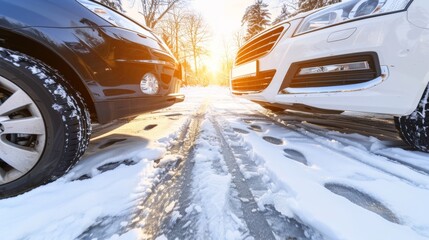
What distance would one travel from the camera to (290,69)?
1863 mm

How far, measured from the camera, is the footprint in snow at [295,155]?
1.44 metres

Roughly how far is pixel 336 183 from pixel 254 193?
0.45 metres

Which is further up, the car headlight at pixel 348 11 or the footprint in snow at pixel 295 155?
the car headlight at pixel 348 11

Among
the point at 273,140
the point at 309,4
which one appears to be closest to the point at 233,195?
the point at 273,140

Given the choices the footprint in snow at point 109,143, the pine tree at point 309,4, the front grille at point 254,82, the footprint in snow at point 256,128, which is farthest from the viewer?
the pine tree at point 309,4

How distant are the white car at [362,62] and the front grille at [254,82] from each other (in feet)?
0.31

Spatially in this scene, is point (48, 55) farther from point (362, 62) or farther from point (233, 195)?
point (362, 62)

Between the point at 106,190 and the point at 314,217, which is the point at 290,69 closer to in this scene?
the point at 314,217

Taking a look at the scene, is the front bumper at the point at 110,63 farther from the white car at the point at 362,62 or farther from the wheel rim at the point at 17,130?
the white car at the point at 362,62

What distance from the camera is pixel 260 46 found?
7.86 ft

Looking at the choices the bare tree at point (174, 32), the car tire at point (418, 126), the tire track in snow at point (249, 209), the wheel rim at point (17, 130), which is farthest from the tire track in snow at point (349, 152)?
the bare tree at point (174, 32)

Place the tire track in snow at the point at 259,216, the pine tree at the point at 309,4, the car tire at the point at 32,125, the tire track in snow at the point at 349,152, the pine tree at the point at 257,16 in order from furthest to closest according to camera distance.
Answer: the pine tree at the point at 257,16 → the pine tree at the point at 309,4 → the tire track in snow at the point at 349,152 → the car tire at the point at 32,125 → the tire track in snow at the point at 259,216

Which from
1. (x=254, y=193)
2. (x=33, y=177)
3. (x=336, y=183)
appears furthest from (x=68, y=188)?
(x=336, y=183)

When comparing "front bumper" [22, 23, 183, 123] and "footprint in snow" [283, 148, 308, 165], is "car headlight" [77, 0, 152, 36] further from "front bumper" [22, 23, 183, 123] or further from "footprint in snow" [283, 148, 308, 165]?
"footprint in snow" [283, 148, 308, 165]
